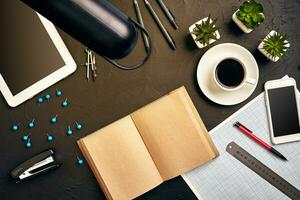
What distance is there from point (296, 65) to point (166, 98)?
0.31 meters

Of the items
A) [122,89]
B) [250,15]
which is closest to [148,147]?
[122,89]

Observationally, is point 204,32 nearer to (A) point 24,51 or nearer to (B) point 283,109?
(B) point 283,109

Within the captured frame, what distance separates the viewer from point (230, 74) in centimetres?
91

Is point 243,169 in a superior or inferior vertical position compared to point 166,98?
inferior

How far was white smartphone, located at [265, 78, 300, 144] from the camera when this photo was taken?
0.95 meters

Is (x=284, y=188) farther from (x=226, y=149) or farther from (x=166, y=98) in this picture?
(x=166, y=98)

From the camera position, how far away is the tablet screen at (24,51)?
36.3 inches

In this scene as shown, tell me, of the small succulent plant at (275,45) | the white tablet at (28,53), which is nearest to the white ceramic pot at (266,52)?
the small succulent plant at (275,45)

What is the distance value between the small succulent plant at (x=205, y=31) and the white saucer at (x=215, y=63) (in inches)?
1.3

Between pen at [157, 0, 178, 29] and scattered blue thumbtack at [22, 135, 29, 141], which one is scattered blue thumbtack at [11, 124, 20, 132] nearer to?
scattered blue thumbtack at [22, 135, 29, 141]

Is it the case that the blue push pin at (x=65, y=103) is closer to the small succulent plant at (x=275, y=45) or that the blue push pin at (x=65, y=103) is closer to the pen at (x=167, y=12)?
the pen at (x=167, y=12)

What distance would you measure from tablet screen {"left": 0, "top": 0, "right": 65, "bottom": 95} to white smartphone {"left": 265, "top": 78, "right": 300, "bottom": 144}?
1.53ft

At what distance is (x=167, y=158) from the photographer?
3.06ft

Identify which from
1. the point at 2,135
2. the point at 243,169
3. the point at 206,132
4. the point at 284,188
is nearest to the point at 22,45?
the point at 2,135
